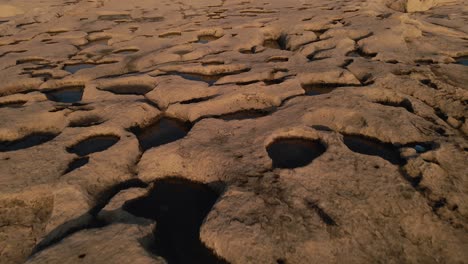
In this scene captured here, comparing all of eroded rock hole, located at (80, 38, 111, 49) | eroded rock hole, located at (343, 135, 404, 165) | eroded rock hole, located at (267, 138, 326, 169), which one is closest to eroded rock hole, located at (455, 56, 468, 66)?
eroded rock hole, located at (343, 135, 404, 165)

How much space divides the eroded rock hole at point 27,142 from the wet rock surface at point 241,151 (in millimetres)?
23

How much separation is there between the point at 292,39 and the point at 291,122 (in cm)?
377

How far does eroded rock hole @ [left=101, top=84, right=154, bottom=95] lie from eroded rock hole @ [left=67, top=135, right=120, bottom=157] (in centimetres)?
140

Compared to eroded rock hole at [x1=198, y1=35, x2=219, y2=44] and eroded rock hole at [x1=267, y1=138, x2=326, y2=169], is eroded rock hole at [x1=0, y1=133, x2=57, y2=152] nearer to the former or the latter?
eroded rock hole at [x1=267, y1=138, x2=326, y2=169]

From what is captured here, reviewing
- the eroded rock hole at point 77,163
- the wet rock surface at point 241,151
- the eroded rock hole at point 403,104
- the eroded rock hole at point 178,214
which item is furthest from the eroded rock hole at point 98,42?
the eroded rock hole at point 403,104

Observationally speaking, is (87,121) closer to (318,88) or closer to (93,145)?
(93,145)

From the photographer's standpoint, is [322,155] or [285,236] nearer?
[285,236]

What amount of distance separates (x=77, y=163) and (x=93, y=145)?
0.47 m

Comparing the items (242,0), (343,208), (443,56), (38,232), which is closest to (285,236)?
(343,208)

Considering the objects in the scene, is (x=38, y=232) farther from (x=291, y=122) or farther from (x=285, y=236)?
(x=291, y=122)

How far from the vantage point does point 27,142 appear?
4.09 meters

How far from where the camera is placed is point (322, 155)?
128 inches

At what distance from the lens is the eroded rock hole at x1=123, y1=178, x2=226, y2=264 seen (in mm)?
2557

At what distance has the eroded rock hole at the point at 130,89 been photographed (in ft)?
17.5
